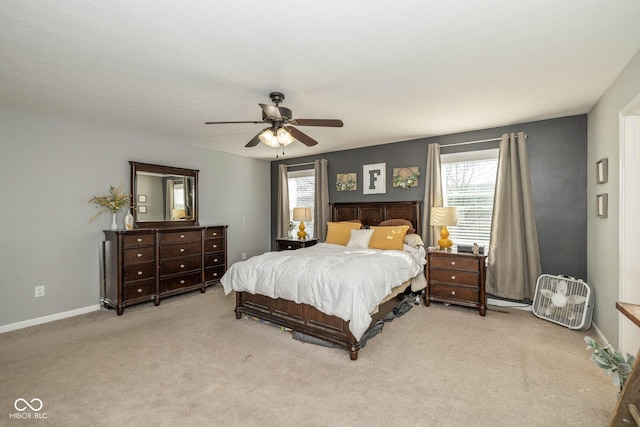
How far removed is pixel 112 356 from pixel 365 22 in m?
3.46

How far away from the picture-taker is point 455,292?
3961 mm

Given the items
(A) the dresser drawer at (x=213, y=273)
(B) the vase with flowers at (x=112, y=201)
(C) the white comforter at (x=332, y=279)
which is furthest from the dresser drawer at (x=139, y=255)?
(C) the white comforter at (x=332, y=279)

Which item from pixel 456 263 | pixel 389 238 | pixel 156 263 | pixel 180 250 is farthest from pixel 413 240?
pixel 156 263

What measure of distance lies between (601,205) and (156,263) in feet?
17.8

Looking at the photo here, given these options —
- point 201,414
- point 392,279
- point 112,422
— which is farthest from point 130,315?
point 392,279

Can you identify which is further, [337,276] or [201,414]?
[337,276]

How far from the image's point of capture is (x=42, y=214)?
3.63 m

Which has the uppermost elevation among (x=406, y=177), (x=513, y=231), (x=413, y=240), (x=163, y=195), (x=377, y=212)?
(x=406, y=177)

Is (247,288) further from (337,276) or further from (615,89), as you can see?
(615,89)

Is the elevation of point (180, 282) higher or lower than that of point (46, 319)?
higher

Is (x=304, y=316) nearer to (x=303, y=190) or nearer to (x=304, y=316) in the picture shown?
Answer: (x=304, y=316)

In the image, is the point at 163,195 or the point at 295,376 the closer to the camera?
the point at 295,376

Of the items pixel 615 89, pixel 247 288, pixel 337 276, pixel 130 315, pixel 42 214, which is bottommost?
pixel 130 315

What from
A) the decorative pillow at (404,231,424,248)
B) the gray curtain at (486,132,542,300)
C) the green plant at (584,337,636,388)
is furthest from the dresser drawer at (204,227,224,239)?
the green plant at (584,337,636,388)
